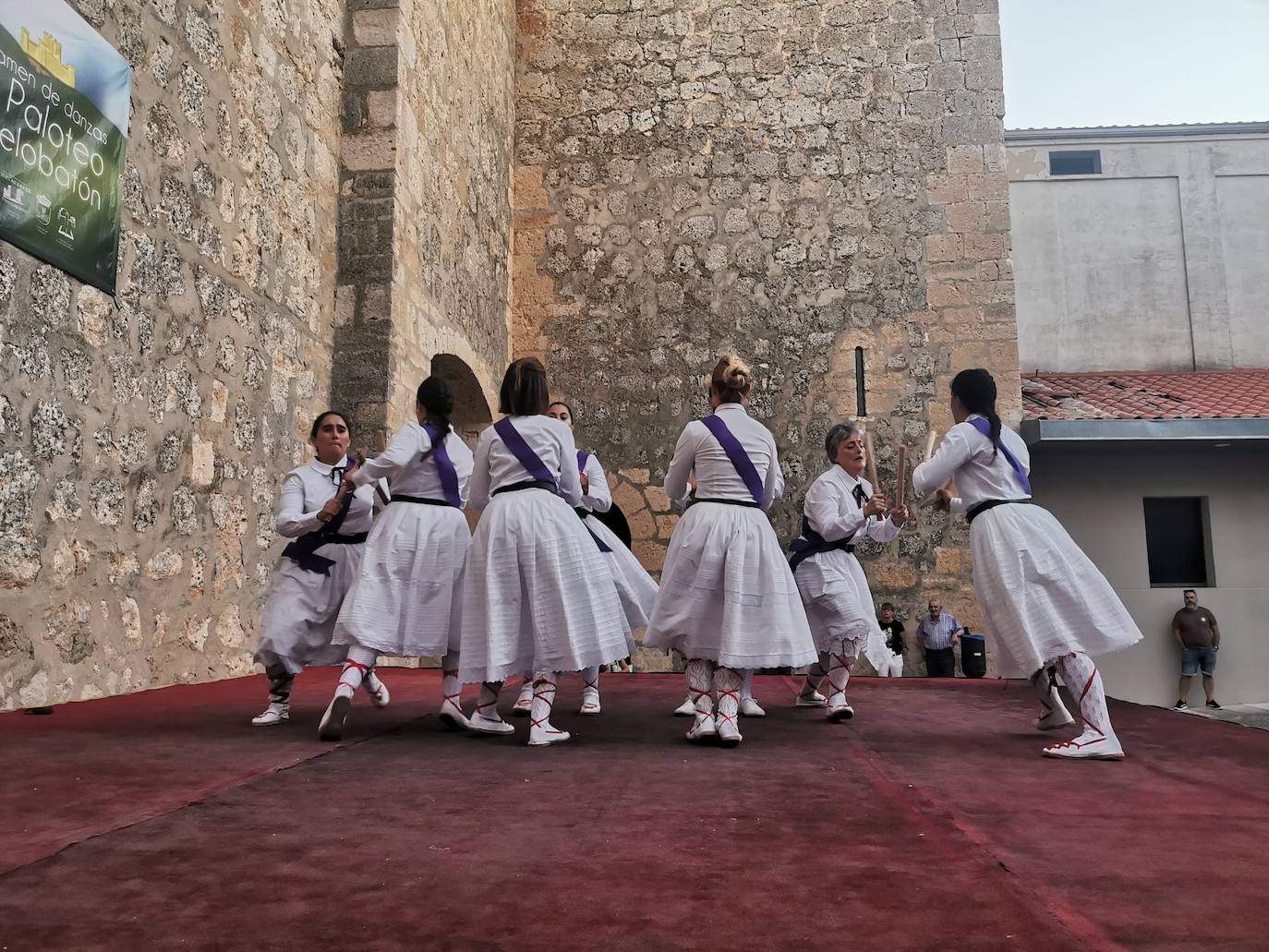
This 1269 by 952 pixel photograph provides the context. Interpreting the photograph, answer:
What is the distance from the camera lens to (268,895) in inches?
67.3

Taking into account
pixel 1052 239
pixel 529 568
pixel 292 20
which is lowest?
pixel 529 568

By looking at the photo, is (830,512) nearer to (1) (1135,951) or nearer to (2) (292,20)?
(1) (1135,951)

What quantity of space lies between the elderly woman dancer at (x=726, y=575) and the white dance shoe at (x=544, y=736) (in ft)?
1.54

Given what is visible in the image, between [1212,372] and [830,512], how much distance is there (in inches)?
413

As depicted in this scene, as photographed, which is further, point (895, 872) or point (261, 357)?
point (261, 357)

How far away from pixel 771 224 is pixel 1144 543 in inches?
225

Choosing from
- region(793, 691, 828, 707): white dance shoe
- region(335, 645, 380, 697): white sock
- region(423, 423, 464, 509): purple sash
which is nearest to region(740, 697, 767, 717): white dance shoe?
region(793, 691, 828, 707): white dance shoe

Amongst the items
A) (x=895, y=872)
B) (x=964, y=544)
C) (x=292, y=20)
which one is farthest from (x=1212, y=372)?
(x=895, y=872)

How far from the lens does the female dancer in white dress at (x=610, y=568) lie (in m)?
4.61

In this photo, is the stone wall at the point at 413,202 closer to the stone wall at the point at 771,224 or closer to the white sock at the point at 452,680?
the stone wall at the point at 771,224

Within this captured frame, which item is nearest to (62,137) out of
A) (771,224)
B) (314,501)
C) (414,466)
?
(314,501)

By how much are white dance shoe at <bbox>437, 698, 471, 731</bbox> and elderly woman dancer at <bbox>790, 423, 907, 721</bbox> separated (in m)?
1.67

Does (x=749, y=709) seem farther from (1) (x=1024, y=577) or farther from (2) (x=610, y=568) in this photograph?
(1) (x=1024, y=577)

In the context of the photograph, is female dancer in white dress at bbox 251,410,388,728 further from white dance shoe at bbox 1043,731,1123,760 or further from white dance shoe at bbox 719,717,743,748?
white dance shoe at bbox 1043,731,1123,760
